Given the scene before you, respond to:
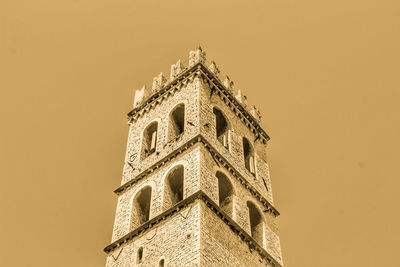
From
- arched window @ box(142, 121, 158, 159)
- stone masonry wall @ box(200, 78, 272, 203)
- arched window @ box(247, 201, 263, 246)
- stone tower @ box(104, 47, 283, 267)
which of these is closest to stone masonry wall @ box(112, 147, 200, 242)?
stone tower @ box(104, 47, 283, 267)

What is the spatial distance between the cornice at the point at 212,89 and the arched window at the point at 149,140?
168 centimetres

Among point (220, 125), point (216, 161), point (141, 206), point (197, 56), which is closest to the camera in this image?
point (216, 161)

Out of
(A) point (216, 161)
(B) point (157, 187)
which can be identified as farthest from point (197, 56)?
(B) point (157, 187)

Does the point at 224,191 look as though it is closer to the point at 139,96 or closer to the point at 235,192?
the point at 235,192

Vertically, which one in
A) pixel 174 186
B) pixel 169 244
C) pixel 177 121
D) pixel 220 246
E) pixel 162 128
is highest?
pixel 177 121

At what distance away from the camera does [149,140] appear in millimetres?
36688

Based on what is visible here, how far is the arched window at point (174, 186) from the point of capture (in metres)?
29.9

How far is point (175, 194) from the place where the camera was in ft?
102

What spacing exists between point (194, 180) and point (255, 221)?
5431 millimetres

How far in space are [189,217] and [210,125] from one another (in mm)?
7721

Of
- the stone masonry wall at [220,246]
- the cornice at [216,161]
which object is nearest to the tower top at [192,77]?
the cornice at [216,161]

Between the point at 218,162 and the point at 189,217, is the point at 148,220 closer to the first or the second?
the point at 189,217

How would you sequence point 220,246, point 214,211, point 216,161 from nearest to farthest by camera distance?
1. point 220,246
2. point 214,211
3. point 216,161

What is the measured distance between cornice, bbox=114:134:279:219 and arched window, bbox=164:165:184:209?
87 centimetres
